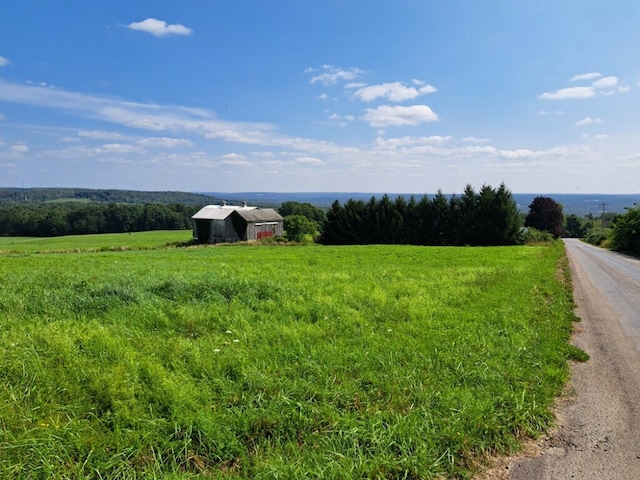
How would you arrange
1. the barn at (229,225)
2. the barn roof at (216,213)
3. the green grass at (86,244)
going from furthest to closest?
the barn roof at (216,213) < the barn at (229,225) < the green grass at (86,244)

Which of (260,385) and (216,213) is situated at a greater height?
(216,213)

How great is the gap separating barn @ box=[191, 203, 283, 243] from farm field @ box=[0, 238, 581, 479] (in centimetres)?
4808

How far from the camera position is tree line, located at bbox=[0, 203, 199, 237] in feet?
295

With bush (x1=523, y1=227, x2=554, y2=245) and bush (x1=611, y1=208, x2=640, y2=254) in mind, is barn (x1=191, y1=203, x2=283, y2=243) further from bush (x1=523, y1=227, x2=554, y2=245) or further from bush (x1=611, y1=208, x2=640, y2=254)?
bush (x1=611, y1=208, x2=640, y2=254)

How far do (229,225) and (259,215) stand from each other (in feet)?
16.8

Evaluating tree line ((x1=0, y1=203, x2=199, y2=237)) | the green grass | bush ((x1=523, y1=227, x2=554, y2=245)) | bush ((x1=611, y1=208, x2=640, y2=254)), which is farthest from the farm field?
tree line ((x1=0, y1=203, x2=199, y2=237))

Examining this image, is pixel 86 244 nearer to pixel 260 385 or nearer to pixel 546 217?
pixel 260 385

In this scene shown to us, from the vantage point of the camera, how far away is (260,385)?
14.7 ft

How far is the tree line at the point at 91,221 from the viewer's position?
89938 millimetres

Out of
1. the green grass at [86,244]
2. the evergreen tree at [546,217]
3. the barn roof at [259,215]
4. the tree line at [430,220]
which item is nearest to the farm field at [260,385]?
the green grass at [86,244]

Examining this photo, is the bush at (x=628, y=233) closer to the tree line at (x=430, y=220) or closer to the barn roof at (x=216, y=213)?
the tree line at (x=430, y=220)

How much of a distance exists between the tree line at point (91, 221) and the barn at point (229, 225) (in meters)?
47.8

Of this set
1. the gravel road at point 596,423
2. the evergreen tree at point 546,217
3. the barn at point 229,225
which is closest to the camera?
the gravel road at point 596,423

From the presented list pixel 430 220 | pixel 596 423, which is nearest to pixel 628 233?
pixel 430 220
